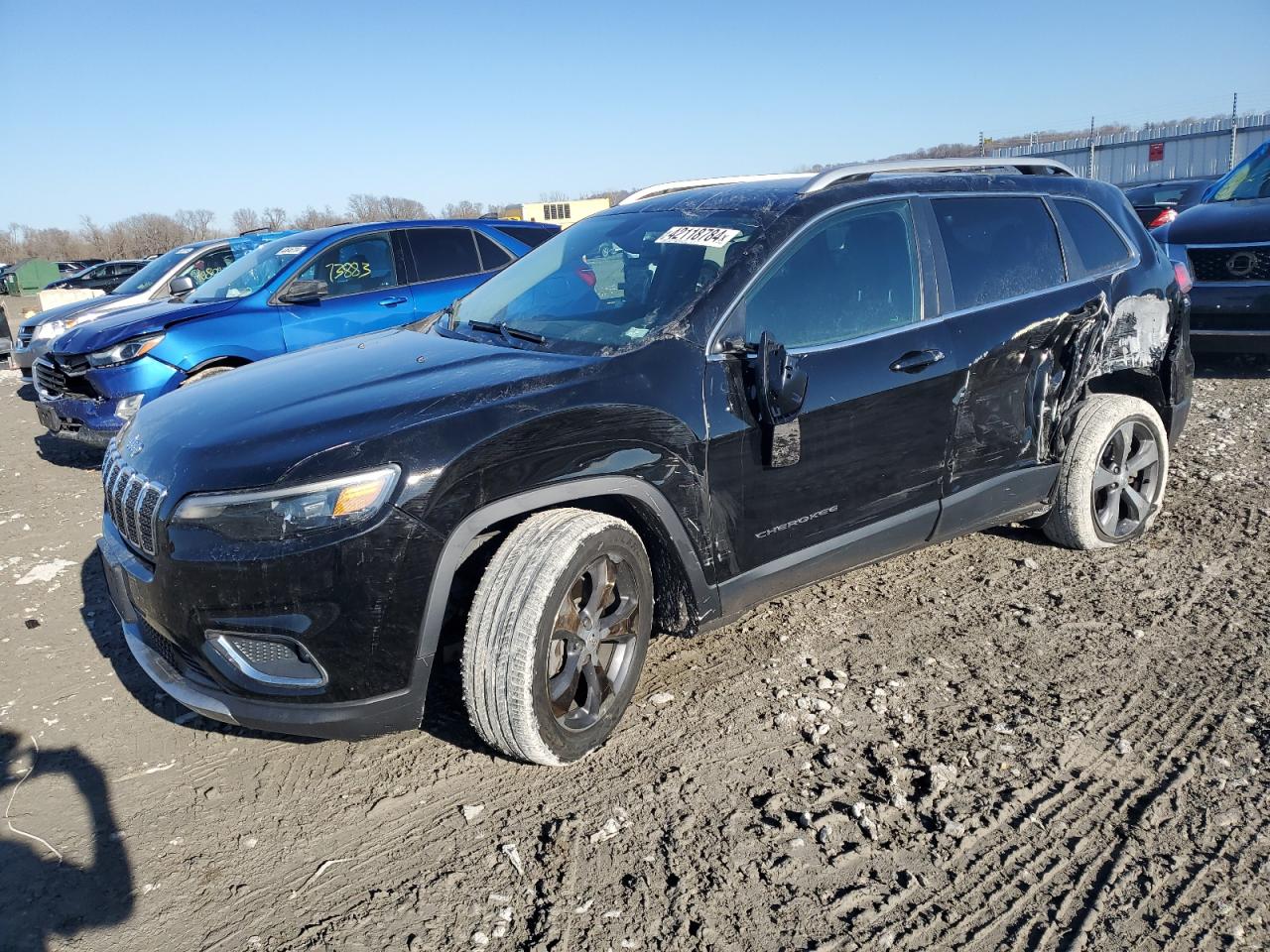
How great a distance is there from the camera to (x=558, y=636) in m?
2.83

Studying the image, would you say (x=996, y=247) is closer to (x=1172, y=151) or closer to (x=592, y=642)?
(x=592, y=642)

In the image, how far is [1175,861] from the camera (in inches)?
95.5

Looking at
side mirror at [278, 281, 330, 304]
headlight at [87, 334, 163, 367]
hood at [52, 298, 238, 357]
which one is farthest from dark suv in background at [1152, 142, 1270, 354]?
headlight at [87, 334, 163, 367]

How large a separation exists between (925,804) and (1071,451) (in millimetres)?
2169

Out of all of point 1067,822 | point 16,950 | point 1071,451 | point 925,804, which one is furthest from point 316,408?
point 1071,451

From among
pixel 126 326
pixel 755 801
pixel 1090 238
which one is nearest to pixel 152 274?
pixel 126 326

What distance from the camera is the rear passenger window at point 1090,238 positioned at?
4.23 meters

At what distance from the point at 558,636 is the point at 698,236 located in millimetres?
1595

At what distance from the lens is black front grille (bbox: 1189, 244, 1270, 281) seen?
7.30m

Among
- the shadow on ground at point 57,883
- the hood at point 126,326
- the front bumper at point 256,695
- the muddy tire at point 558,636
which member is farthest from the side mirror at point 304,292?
the muddy tire at point 558,636

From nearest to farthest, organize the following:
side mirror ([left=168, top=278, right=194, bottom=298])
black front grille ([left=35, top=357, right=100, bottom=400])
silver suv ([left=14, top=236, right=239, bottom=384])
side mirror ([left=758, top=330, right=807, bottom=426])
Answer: side mirror ([left=758, top=330, right=807, bottom=426])
black front grille ([left=35, top=357, right=100, bottom=400])
side mirror ([left=168, top=278, right=194, bottom=298])
silver suv ([left=14, top=236, right=239, bottom=384])

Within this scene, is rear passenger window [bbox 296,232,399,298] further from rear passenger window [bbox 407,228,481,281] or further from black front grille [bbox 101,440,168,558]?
black front grille [bbox 101,440,168,558]

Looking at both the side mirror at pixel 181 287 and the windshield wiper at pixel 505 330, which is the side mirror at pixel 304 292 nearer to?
the side mirror at pixel 181 287

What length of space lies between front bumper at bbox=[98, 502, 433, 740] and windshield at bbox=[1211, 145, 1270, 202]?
910 centimetres
